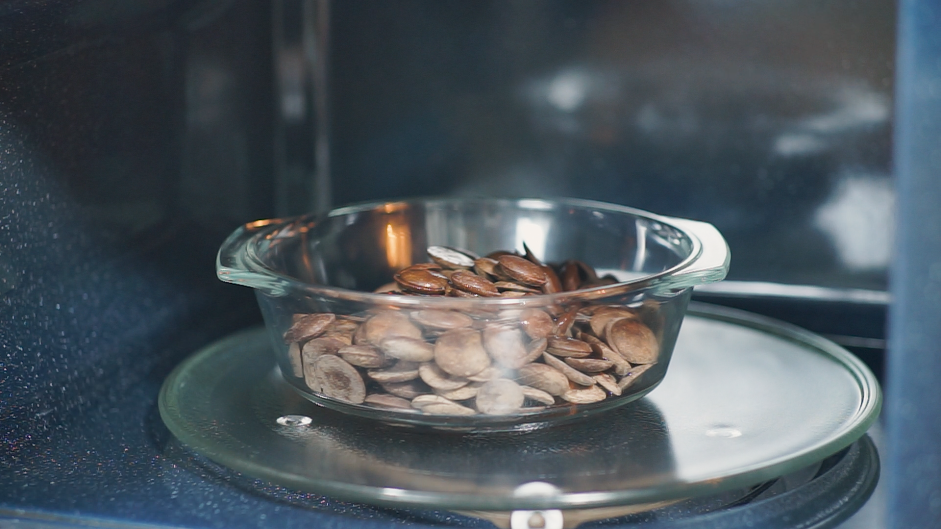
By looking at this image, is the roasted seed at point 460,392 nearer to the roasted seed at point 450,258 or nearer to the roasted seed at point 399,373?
the roasted seed at point 399,373

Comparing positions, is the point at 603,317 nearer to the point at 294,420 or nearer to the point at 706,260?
the point at 706,260

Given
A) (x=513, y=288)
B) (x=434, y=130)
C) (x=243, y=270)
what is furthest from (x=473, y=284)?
(x=434, y=130)

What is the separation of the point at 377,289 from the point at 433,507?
10.5 inches

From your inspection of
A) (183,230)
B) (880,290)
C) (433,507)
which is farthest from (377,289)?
(880,290)

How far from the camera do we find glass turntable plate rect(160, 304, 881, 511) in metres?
0.48

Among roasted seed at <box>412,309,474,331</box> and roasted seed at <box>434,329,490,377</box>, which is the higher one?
roasted seed at <box>412,309,474,331</box>

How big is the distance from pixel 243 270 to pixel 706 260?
27cm

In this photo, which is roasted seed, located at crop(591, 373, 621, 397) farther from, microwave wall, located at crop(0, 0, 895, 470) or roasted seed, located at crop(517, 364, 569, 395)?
microwave wall, located at crop(0, 0, 895, 470)

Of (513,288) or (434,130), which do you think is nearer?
(513,288)

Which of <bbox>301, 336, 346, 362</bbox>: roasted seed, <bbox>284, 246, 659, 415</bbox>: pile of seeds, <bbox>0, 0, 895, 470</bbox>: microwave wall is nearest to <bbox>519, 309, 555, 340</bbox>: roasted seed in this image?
<bbox>284, 246, 659, 415</bbox>: pile of seeds

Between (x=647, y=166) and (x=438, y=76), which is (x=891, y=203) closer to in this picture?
(x=647, y=166)

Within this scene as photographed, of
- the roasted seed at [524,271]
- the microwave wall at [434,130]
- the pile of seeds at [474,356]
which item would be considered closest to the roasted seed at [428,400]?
the pile of seeds at [474,356]

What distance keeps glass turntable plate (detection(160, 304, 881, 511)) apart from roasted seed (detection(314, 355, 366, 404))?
0.02 meters

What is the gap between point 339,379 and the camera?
55 centimetres
